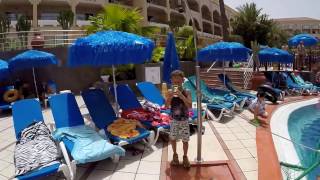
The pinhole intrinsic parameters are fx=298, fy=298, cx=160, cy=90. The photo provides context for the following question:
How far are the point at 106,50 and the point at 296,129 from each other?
6.42 meters

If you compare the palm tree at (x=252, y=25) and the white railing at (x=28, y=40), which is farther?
the palm tree at (x=252, y=25)

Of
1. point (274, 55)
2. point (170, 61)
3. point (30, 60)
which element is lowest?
point (170, 61)

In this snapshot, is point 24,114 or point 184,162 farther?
point 24,114

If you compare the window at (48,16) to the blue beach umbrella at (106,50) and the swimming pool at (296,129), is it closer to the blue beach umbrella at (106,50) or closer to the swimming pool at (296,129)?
the swimming pool at (296,129)

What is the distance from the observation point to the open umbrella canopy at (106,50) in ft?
18.4

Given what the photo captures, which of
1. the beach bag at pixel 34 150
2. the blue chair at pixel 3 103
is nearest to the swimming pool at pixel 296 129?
the beach bag at pixel 34 150

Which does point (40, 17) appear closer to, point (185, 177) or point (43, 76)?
point (43, 76)

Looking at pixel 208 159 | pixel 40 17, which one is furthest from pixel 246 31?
pixel 208 159

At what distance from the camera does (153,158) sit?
5.72m

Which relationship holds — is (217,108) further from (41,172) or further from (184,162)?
(41,172)

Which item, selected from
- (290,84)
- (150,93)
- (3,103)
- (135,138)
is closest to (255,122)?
(150,93)

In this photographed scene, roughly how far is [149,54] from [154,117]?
1.53 metres

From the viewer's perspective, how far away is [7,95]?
11273 millimetres

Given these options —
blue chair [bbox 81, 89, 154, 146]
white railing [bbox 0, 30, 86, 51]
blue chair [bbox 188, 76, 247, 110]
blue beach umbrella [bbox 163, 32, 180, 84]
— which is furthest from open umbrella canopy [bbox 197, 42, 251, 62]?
white railing [bbox 0, 30, 86, 51]
